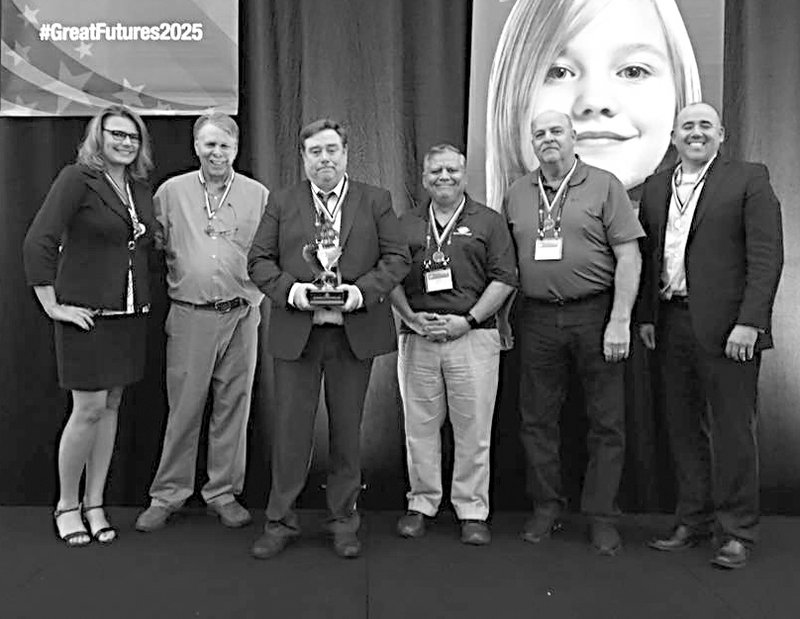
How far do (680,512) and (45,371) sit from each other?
2.89 metres

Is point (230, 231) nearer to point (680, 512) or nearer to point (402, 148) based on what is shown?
point (402, 148)

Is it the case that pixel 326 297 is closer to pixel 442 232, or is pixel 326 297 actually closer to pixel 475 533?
pixel 442 232

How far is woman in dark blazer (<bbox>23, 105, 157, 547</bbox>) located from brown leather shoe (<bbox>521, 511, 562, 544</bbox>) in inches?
64.8

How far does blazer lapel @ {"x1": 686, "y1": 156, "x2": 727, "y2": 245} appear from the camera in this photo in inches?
106

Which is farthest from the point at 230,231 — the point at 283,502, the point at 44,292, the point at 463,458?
the point at 463,458

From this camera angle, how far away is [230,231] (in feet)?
9.86

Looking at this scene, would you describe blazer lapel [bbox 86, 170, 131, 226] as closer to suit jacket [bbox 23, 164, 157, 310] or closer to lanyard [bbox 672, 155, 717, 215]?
suit jacket [bbox 23, 164, 157, 310]

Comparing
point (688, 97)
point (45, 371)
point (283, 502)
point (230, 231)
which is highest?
A: point (688, 97)

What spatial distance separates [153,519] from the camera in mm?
3041

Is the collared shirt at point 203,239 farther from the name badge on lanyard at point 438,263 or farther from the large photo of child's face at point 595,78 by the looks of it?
the large photo of child's face at point 595,78

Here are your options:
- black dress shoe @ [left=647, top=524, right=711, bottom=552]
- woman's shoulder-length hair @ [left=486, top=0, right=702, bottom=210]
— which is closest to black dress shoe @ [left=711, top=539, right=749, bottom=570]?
black dress shoe @ [left=647, top=524, right=711, bottom=552]

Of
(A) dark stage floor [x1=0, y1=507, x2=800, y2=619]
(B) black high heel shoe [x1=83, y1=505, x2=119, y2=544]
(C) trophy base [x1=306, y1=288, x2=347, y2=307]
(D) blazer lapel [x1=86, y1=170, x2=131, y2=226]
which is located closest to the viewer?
(A) dark stage floor [x1=0, y1=507, x2=800, y2=619]

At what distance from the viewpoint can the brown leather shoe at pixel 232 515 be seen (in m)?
3.08

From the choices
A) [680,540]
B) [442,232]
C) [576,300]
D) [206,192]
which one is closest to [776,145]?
[576,300]
